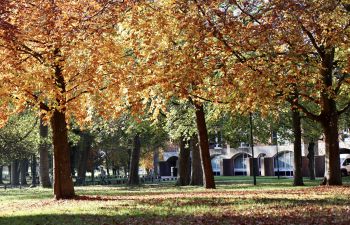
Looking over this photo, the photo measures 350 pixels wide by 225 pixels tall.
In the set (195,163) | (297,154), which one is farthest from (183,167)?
(297,154)

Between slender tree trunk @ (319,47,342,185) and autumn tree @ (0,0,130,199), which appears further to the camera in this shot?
slender tree trunk @ (319,47,342,185)

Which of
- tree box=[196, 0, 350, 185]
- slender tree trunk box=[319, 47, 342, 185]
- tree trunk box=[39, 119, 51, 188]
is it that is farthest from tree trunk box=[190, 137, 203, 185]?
tree box=[196, 0, 350, 185]

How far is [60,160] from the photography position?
21.9m

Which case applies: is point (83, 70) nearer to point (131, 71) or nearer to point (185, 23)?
point (131, 71)

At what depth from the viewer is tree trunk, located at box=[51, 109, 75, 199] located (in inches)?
861

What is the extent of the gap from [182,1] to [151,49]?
2140mm

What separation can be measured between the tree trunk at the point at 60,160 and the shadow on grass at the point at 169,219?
6.32m

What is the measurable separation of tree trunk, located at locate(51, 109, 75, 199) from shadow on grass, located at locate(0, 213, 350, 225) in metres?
6.32

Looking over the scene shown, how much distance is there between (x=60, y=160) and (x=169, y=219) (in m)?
9.42

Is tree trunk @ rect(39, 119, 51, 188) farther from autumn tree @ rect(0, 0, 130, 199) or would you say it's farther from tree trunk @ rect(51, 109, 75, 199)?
autumn tree @ rect(0, 0, 130, 199)

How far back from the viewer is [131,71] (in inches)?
821

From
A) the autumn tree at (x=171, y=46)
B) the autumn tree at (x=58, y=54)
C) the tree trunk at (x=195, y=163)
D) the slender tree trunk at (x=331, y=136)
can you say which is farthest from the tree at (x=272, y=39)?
the tree trunk at (x=195, y=163)

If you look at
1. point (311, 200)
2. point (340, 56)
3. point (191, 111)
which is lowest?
point (311, 200)

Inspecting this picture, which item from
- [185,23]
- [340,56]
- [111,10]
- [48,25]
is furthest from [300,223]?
[340,56]
